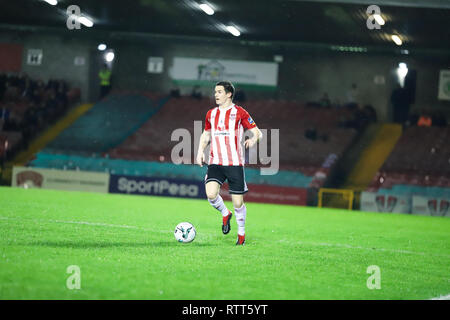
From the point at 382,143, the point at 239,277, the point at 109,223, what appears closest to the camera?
the point at 239,277

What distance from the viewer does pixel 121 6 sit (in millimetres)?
29266

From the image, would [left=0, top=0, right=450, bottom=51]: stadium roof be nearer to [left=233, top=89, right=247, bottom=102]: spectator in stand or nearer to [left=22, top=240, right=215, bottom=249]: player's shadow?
[left=233, top=89, right=247, bottom=102]: spectator in stand

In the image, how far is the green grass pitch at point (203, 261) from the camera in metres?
6.07

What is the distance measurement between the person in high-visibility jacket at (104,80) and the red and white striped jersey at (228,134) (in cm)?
2790

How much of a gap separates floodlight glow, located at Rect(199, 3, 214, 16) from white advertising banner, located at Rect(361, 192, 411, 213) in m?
9.73

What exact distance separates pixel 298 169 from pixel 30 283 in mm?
23680

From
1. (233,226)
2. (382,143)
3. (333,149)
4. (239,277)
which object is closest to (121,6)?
(333,149)

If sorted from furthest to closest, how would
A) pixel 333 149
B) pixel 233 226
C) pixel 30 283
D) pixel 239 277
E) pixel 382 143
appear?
pixel 382 143
pixel 333 149
pixel 233 226
pixel 239 277
pixel 30 283

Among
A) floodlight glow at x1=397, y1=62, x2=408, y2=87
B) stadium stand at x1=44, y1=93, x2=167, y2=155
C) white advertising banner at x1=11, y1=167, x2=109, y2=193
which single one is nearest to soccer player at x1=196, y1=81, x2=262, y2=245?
white advertising banner at x1=11, y1=167, x2=109, y2=193

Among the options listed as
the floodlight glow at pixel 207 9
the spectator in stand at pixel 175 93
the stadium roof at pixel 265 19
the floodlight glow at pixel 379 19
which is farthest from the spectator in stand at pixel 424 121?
the spectator in stand at pixel 175 93

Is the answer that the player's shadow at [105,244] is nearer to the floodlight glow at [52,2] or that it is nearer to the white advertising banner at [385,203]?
the white advertising banner at [385,203]
